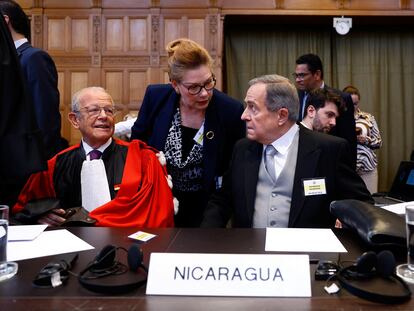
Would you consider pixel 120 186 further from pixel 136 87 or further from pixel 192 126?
pixel 136 87

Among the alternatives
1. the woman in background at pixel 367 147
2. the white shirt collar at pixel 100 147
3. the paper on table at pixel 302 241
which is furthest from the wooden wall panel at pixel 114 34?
the paper on table at pixel 302 241

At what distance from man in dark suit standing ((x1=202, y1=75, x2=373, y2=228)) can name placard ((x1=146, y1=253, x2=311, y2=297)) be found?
3.04 feet

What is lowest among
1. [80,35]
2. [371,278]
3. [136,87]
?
[371,278]

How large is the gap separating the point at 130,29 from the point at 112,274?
242 inches

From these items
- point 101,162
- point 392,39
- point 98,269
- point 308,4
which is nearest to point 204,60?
point 101,162

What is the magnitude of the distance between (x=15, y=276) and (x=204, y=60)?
1.48 metres

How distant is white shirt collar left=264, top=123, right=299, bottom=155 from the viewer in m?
2.07

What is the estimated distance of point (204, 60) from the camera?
89.0 inches

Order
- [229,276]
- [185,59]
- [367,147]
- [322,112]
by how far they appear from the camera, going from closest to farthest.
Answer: [229,276] → [185,59] → [322,112] → [367,147]

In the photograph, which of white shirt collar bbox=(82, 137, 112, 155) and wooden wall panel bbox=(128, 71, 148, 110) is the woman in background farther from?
wooden wall panel bbox=(128, 71, 148, 110)

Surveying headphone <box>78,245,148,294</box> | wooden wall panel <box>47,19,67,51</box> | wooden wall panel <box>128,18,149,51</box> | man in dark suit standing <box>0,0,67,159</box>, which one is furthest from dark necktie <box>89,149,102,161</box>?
wooden wall panel <box>47,19,67,51</box>

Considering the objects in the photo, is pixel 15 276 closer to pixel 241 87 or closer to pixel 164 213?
pixel 164 213

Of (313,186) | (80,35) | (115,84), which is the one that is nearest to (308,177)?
(313,186)

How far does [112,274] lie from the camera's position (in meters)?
1.04
